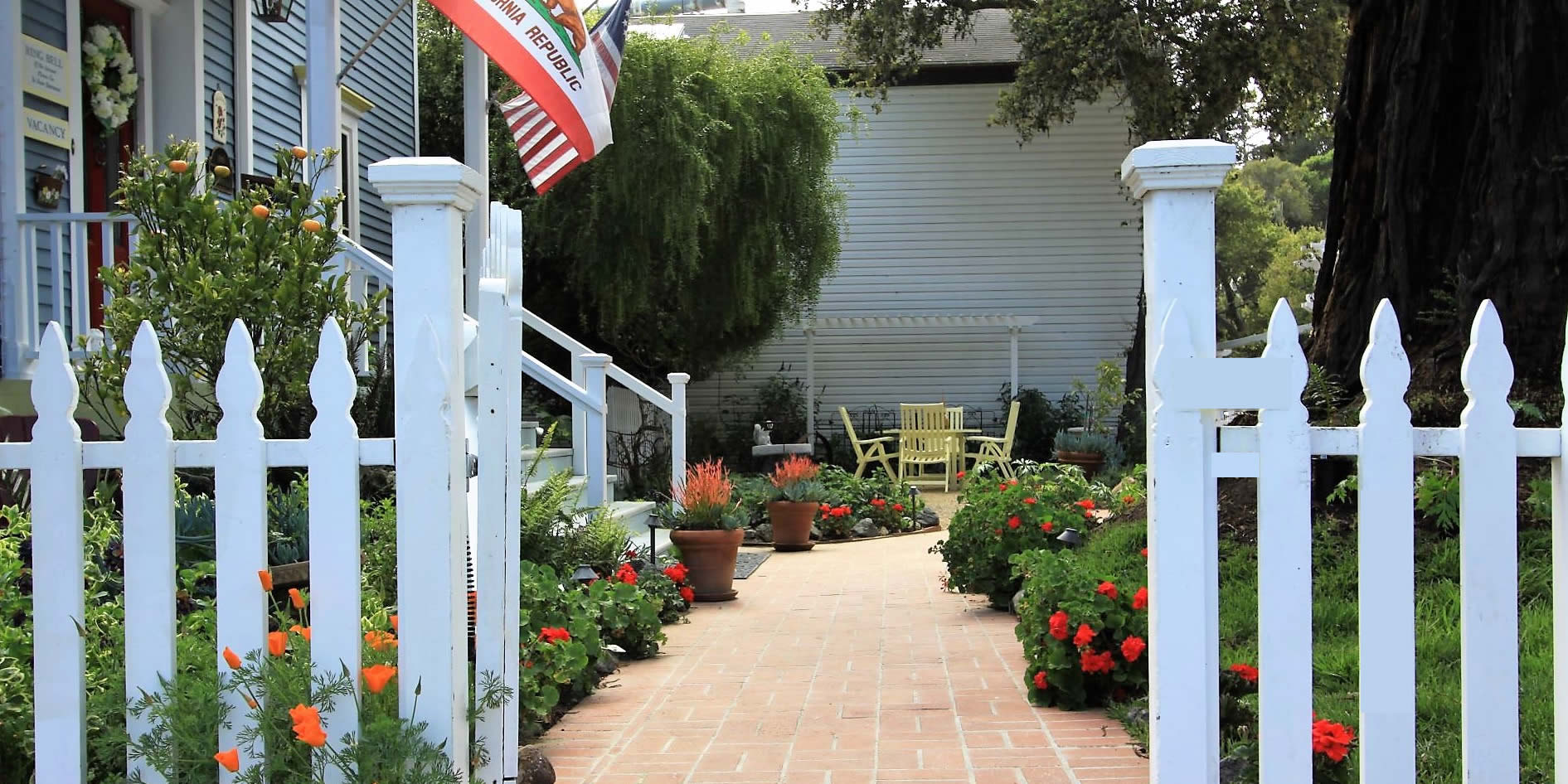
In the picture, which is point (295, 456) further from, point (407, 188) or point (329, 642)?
point (407, 188)

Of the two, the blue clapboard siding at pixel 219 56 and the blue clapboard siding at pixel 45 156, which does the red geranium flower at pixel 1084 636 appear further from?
the blue clapboard siding at pixel 219 56

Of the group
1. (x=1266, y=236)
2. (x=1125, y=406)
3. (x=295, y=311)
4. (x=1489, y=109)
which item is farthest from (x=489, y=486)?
(x=1266, y=236)

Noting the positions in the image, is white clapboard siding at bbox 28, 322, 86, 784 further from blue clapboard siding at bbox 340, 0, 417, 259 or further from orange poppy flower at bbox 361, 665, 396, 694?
blue clapboard siding at bbox 340, 0, 417, 259

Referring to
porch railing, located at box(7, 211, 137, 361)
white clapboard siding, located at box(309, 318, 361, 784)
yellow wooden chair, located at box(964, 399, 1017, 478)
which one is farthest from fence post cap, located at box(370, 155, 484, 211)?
yellow wooden chair, located at box(964, 399, 1017, 478)

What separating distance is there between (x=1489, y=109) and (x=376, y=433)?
17.2 feet

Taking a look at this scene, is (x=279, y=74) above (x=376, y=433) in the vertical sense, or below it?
above

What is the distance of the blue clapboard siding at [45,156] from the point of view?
23.2 ft

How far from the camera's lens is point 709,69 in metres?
16.1

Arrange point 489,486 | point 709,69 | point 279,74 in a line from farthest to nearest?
point 709,69
point 279,74
point 489,486

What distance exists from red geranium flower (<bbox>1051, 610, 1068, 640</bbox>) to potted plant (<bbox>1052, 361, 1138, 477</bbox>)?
886cm

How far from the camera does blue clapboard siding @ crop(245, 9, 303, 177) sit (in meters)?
9.55

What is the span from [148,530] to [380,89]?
10.9 metres

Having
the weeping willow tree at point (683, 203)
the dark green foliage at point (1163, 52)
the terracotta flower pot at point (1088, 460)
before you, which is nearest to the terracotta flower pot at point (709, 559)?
the terracotta flower pot at point (1088, 460)

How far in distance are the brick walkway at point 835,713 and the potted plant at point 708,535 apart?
0.39m
